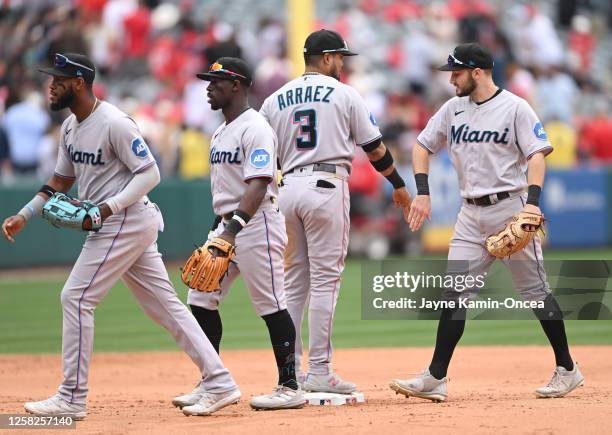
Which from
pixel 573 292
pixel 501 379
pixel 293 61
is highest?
pixel 293 61

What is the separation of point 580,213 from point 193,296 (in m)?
13.7

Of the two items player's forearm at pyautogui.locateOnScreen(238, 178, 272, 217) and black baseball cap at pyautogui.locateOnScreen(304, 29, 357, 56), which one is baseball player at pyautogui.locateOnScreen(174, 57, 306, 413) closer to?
player's forearm at pyautogui.locateOnScreen(238, 178, 272, 217)

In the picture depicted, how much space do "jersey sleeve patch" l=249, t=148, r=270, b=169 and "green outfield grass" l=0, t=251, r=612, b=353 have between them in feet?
14.4

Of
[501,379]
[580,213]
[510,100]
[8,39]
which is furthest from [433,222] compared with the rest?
[510,100]

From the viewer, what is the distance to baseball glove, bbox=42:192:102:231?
6137 millimetres

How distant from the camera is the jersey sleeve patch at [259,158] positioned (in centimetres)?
613

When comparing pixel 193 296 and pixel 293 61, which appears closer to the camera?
pixel 193 296

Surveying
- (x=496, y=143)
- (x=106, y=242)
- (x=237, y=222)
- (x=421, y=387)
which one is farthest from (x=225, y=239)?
(x=496, y=143)

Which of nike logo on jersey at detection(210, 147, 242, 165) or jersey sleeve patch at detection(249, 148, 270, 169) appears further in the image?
nike logo on jersey at detection(210, 147, 242, 165)

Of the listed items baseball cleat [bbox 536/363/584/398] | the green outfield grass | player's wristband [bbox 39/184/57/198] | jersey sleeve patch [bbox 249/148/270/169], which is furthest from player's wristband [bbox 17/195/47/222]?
the green outfield grass

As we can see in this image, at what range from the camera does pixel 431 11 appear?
2152cm

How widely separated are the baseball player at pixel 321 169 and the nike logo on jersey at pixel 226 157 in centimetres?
52

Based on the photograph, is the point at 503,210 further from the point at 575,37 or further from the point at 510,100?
the point at 575,37
